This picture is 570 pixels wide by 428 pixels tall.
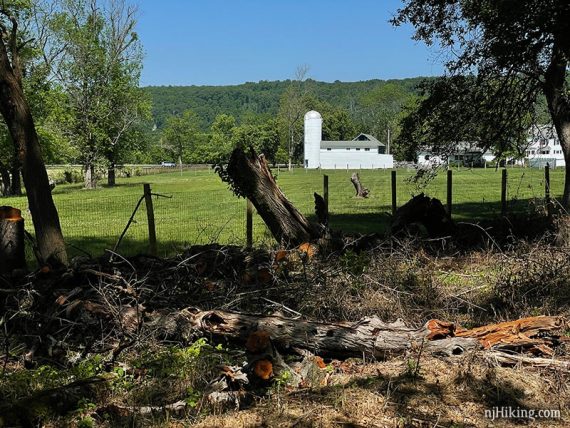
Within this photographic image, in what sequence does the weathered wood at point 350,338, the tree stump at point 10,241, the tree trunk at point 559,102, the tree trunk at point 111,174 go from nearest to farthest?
the weathered wood at point 350,338, the tree stump at point 10,241, the tree trunk at point 559,102, the tree trunk at point 111,174

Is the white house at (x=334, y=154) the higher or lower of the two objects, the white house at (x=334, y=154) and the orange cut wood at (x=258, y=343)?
the higher

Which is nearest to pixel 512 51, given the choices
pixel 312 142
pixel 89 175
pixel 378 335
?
pixel 378 335

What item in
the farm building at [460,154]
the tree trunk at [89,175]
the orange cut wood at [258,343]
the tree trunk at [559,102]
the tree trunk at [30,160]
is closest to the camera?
the orange cut wood at [258,343]

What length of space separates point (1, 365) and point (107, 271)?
1.61m

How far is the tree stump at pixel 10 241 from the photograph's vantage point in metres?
6.64

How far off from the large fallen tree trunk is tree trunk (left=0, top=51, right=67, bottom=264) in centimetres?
386

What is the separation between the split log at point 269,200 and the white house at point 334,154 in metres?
88.4

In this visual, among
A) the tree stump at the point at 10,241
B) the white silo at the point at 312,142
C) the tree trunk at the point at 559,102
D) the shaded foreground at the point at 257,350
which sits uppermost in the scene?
the white silo at the point at 312,142

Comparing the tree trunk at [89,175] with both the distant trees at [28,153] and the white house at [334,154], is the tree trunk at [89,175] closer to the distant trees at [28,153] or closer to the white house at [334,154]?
the distant trees at [28,153]

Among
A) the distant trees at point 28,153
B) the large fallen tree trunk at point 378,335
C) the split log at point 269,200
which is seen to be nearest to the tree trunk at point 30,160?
the distant trees at point 28,153

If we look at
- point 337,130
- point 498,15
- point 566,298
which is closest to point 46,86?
point 498,15

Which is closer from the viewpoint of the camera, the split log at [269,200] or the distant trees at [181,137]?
the split log at [269,200]

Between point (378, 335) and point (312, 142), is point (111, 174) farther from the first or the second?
point (312, 142)

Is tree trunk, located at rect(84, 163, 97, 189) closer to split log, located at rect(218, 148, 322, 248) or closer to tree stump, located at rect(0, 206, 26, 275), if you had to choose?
split log, located at rect(218, 148, 322, 248)
